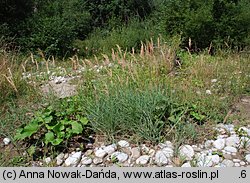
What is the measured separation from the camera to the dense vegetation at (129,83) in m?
2.91

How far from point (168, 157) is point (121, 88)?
105 cm

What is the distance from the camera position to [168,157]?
2.65 m

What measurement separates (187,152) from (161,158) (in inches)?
9.6

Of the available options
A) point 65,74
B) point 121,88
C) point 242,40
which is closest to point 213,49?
point 242,40

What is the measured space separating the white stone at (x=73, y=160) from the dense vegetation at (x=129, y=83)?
0.15 metres

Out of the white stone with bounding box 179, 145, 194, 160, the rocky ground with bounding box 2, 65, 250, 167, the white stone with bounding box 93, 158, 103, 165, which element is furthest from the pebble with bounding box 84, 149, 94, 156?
the white stone with bounding box 179, 145, 194, 160

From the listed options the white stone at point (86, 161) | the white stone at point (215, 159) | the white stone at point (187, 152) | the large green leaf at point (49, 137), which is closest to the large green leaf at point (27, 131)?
the large green leaf at point (49, 137)

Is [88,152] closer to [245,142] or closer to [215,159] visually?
[215,159]

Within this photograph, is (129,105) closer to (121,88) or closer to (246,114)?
(121,88)

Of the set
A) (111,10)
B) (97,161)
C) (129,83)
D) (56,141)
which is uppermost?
(111,10)

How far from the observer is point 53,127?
9.26 ft

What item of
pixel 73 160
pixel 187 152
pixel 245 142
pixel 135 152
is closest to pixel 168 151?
pixel 187 152

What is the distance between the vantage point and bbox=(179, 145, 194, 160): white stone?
8.68 ft

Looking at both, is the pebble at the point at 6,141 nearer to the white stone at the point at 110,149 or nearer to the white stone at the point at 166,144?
the white stone at the point at 110,149
